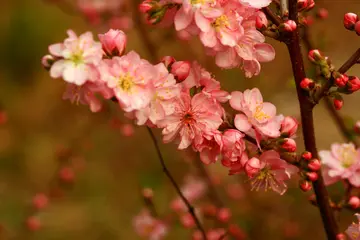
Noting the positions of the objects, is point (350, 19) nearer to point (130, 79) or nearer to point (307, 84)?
point (307, 84)

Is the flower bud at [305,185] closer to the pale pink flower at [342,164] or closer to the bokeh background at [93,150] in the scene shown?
the pale pink flower at [342,164]

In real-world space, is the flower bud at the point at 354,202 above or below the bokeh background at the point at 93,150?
above

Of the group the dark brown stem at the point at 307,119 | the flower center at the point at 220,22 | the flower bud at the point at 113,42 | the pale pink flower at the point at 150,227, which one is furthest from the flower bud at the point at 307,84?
the pale pink flower at the point at 150,227

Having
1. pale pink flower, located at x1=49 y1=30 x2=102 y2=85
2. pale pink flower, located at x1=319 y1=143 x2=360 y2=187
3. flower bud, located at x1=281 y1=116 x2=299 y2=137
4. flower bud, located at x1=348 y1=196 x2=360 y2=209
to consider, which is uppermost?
pale pink flower, located at x1=49 y1=30 x2=102 y2=85

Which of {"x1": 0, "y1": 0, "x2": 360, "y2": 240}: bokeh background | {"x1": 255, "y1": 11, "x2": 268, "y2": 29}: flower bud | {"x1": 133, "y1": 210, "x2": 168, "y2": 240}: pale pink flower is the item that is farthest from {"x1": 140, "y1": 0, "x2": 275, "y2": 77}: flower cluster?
{"x1": 0, "y1": 0, "x2": 360, "y2": 240}: bokeh background

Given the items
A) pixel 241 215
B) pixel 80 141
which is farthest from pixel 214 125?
pixel 80 141

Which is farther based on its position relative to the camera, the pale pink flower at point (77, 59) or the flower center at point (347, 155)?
the flower center at point (347, 155)

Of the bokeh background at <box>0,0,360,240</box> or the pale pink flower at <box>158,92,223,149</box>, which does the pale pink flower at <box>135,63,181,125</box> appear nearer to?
the pale pink flower at <box>158,92,223,149</box>
